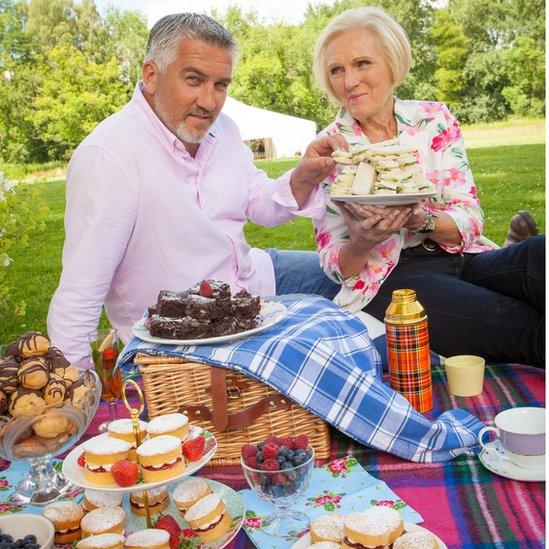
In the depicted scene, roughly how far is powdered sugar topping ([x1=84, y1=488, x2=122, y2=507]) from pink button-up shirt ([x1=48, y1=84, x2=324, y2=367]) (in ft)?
2.75

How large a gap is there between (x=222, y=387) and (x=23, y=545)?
631mm

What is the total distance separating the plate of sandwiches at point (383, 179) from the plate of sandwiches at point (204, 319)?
61cm

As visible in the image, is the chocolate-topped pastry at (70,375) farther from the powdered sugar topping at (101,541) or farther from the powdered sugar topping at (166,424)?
the powdered sugar topping at (101,541)

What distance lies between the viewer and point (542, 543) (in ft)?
4.50

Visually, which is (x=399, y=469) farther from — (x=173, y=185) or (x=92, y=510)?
(x=173, y=185)

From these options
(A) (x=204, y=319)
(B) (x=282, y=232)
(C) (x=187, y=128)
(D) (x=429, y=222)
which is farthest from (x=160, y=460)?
(B) (x=282, y=232)

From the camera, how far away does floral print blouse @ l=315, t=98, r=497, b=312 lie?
2.79 meters

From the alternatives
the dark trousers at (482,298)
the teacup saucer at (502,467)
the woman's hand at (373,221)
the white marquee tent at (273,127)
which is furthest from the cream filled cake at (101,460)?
the white marquee tent at (273,127)

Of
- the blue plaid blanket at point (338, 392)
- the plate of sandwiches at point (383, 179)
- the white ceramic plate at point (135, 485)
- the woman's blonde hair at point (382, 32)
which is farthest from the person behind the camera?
the woman's blonde hair at point (382, 32)

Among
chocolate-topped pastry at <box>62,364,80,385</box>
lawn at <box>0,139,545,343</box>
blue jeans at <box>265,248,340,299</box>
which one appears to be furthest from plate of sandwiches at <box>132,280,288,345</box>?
lawn at <box>0,139,545,343</box>

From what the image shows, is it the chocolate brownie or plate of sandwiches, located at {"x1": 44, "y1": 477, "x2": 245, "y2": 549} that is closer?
plate of sandwiches, located at {"x1": 44, "y1": 477, "x2": 245, "y2": 549}

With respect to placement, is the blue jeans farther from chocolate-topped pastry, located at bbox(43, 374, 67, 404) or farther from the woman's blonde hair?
chocolate-topped pastry, located at bbox(43, 374, 67, 404)

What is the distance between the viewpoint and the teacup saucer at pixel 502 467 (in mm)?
1567

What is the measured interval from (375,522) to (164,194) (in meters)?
1.64
